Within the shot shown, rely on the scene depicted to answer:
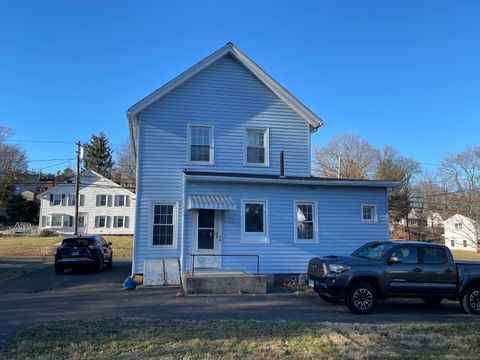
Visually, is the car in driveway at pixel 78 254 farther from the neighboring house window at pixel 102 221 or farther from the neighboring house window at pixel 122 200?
the neighboring house window at pixel 122 200

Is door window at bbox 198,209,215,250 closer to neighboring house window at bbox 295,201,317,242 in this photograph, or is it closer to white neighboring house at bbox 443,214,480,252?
neighboring house window at bbox 295,201,317,242

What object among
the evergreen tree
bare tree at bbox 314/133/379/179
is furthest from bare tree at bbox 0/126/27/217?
bare tree at bbox 314/133/379/179

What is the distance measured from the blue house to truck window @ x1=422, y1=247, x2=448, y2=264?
202 inches

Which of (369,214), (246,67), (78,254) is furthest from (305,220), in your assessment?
(78,254)

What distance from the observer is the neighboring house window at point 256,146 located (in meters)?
17.1

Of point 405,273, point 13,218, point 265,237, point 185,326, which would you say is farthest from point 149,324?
point 13,218

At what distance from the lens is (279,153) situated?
17250mm

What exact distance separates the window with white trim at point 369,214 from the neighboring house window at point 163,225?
7.40m

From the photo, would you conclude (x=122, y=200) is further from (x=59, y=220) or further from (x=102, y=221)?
(x=59, y=220)

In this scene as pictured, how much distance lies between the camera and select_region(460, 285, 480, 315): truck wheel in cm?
1028

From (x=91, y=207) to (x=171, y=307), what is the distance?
48.1 m

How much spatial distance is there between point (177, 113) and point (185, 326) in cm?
1029

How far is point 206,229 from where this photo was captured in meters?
15.0

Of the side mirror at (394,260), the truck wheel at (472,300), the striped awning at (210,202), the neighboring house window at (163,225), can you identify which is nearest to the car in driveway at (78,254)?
the neighboring house window at (163,225)
